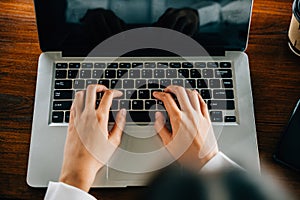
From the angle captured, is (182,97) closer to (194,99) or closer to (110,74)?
(194,99)

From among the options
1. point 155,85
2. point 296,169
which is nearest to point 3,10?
point 155,85

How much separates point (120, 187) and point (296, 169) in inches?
10.9

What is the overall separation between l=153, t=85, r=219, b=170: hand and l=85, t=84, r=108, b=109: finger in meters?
0.09

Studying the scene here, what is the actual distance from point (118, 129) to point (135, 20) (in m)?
0.18

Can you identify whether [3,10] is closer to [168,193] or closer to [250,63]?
[250,63]

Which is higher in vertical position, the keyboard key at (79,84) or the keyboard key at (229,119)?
the keyboard key at (79,84)

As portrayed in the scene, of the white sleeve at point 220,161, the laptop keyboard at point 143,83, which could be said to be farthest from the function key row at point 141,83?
the white sleeve at point 220,161

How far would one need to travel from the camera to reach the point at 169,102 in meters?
0.81

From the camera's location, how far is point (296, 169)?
0.77 meters

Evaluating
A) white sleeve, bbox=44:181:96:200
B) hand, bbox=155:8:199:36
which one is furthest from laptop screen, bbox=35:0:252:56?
white sleeve, bbox=44:181:96:200

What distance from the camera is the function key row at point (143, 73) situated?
0.84 meters

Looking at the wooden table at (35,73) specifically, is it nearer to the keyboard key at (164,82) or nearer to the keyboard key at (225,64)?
the keyboard key at (225,64)

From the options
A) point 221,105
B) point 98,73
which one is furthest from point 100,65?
point 221,105

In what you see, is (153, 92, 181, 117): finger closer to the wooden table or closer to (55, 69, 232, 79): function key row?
(55, 69, 232, 79): function key row
